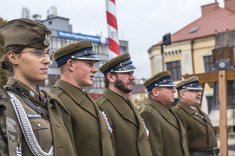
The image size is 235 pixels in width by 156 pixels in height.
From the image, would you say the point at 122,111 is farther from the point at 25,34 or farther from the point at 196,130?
the point at 196,130

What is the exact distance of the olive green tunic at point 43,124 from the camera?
231 cm

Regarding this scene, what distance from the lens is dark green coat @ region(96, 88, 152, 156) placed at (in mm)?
4012

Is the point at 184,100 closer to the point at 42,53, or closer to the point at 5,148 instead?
the point at 42,53

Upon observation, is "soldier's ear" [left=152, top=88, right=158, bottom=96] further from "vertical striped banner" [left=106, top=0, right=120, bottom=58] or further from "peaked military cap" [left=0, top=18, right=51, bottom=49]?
"peaked military cap" [left=0, top=18, right=51, bottom=49]

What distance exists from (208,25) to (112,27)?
98.9ft

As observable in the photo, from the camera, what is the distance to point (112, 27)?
4.99 m

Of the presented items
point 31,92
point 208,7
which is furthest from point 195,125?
point 208,7

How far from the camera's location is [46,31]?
2.63 meters

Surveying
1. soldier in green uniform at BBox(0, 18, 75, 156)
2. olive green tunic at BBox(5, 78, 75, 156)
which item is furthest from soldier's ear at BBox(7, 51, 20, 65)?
olive green tunic at BBox(5, 78, 75, 156)

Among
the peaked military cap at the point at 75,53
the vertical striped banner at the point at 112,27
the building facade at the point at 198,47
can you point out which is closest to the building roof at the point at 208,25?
the building facade at the point at 198,47

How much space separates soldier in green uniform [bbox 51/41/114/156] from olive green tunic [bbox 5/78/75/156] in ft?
1.89

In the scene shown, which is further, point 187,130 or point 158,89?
point 187,130

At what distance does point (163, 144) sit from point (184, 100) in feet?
5.66

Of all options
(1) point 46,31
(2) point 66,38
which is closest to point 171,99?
(1) point 46,31
